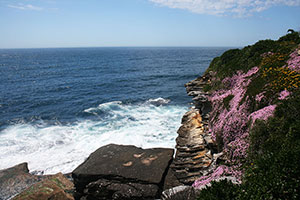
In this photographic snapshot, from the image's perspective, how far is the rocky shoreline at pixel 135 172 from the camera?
13.3 meters

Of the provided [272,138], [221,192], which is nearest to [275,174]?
[221,192]

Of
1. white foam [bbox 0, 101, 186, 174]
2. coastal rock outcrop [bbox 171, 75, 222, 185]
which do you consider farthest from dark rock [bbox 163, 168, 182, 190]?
white foam [bbox 0, 101, 186, 174]

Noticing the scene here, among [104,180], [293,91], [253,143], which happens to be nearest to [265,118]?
[253,143]

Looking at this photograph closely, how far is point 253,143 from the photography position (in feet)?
35.6

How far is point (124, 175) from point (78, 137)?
16514 mm

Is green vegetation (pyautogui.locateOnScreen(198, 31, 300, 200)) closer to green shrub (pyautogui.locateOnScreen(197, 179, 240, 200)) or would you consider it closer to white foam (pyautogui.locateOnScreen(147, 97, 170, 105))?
green shrub (pyautogui.locateOnScreen(197, 179, 240, 200))

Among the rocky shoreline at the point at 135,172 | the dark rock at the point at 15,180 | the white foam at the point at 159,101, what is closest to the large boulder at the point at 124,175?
the rocky shoreline at the point at 135,172

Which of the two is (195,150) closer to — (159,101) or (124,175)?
(124,175)

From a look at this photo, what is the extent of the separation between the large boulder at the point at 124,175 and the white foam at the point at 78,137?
7.57 meters

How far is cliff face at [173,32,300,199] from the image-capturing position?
7383 mm

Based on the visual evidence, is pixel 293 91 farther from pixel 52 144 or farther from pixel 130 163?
pixel 52 144

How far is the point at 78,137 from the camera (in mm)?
28172

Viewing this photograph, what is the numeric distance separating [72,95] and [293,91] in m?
48.3

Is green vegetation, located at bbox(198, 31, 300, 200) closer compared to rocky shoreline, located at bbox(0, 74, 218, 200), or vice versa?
green vegetation, located at bbox(198, 31, 300, 200)
